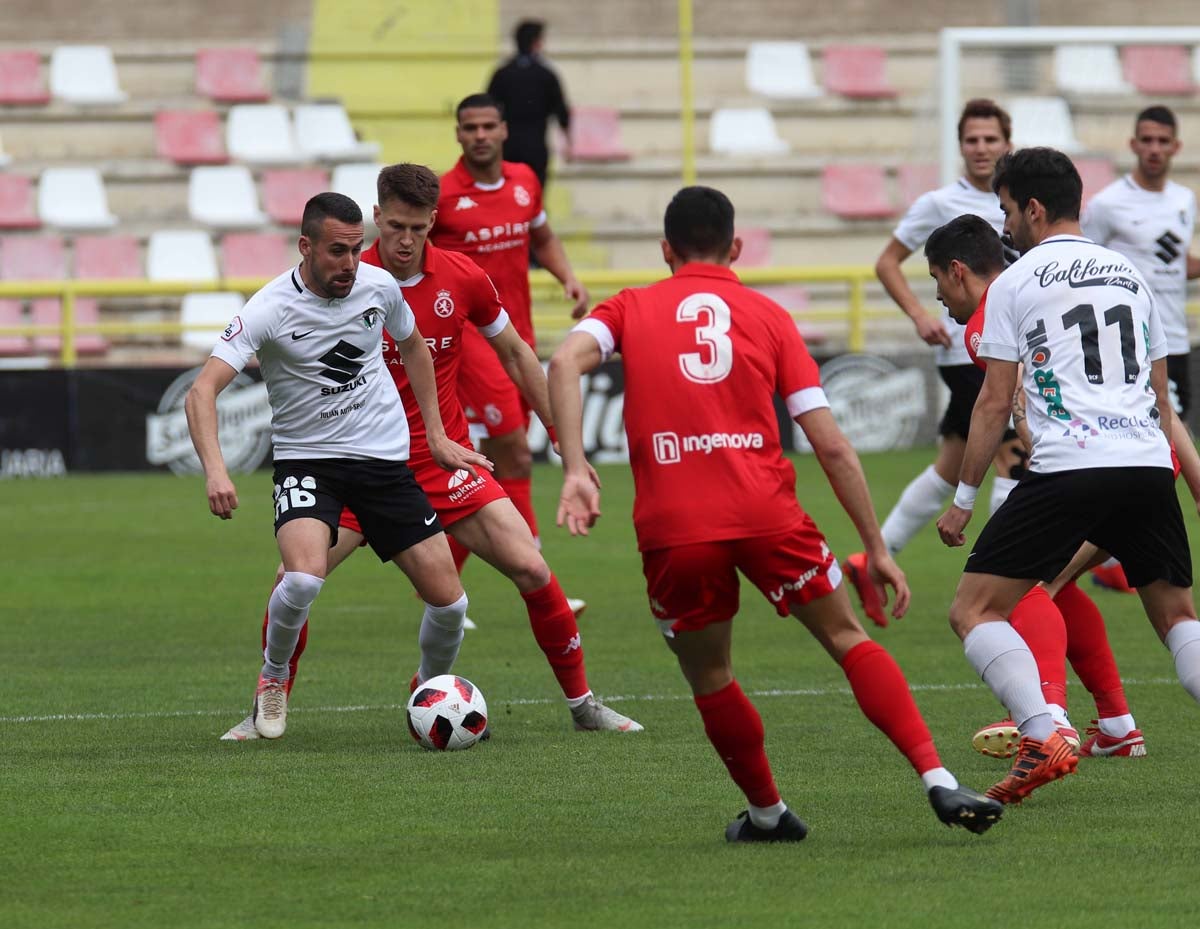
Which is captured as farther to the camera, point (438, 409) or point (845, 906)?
point (438, 409)

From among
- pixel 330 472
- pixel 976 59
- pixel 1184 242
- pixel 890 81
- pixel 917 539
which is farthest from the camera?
pixel 890 81

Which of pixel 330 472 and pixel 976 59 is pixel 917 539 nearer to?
pixel 330 472

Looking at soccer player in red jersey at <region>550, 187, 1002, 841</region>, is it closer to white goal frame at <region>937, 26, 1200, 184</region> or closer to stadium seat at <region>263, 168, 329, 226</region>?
white goal frame at <region>937, 26, 1200, 184</region>

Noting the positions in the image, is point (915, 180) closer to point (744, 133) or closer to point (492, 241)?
point (744, 133)

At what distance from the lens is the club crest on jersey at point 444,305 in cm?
741

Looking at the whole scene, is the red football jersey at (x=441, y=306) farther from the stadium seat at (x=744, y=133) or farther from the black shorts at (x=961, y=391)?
the stadium seat at (x=744, y=133)

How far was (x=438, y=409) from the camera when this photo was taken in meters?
7.07

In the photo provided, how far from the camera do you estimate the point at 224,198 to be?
22188 mm

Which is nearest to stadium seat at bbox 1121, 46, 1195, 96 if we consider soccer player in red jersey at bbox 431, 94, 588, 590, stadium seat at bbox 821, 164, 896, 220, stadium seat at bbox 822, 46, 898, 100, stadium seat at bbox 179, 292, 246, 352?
stadium seat at bbox 822, 46, 898, 100

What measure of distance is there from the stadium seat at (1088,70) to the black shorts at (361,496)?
17487 millimetres

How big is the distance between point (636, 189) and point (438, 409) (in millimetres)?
16136

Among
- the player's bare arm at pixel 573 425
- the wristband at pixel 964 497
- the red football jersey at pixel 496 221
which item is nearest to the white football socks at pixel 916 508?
the red football jersey at pixel 496 221

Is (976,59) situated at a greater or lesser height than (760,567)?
greater

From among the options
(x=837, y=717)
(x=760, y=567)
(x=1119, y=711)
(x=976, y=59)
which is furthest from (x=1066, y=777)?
(x=976, y=59)
